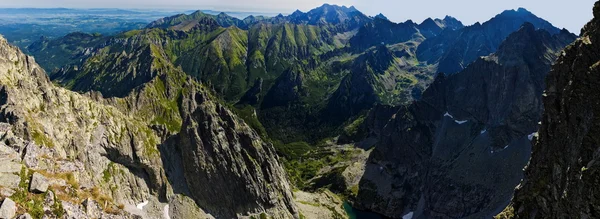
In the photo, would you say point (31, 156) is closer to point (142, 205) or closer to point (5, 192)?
point (5, 192)

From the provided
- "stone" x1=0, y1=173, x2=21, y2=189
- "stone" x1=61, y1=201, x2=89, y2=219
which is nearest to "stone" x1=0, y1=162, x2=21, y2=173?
"stone" x1=0, y1=173, x2=21, y2=189

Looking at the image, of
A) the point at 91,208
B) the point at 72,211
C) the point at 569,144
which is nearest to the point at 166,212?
the point at 91,208

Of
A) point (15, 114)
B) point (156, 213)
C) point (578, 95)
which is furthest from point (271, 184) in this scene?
point (578, 95)

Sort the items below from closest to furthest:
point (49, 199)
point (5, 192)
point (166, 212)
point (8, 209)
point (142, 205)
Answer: point (8, 209), point (5, 192), point (49, 199), point (142, 205), point (166, 212)

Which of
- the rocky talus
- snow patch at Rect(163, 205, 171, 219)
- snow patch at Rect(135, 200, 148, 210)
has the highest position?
the rocky talus

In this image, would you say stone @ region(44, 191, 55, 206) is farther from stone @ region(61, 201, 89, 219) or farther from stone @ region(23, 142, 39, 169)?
stone @ region(23, 142, 39, 169)

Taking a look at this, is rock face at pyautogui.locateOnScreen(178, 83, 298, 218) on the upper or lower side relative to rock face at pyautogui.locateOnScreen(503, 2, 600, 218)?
lower
